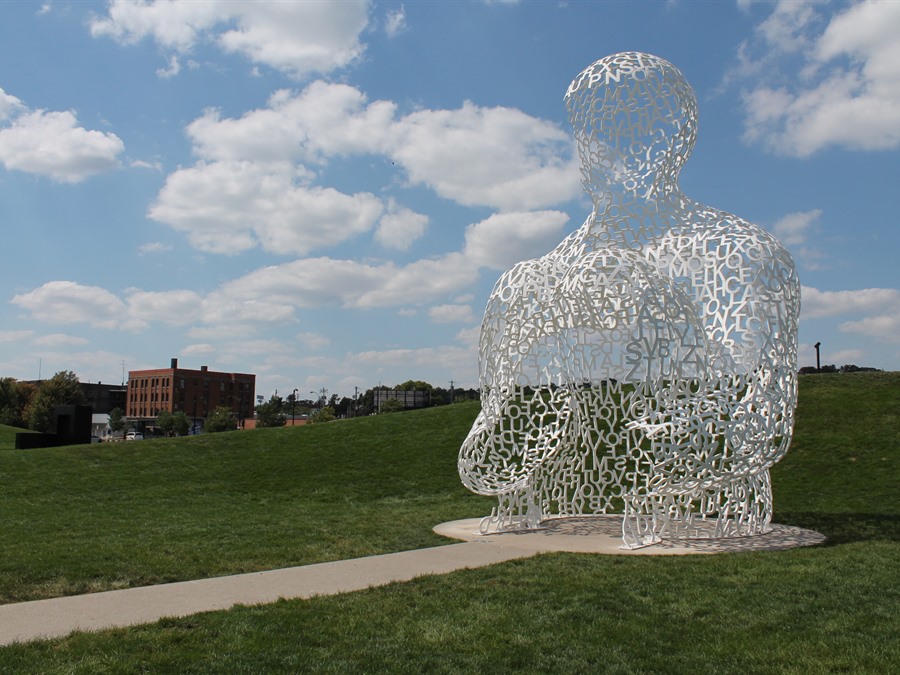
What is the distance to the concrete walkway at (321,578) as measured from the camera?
6.00 meters

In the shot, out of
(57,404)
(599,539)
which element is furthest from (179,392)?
(599,539)

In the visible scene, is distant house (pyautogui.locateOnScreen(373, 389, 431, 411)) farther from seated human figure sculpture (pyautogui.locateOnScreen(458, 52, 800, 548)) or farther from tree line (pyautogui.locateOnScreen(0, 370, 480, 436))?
seated human figure sculpture (pyautogui.locateOnScreen(458, 52, 800, 548))

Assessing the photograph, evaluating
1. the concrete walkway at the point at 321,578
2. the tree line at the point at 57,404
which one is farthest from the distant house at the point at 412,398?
the concrete walkway at the point at 321,578

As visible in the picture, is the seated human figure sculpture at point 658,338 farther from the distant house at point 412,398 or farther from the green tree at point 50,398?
the distant house at point 412,398

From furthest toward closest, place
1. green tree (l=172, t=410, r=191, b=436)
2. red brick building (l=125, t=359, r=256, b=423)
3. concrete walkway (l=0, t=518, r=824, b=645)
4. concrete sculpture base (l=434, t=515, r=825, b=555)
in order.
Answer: red brick building (l=125, t=359, r=256, b=423)
green tree (l=172, t=410, r=191, b=436)
concrete sculpture base (l=434, t=515, r=825, b=555)
concrete walkway (l=0, t=518, r=824, b=645)

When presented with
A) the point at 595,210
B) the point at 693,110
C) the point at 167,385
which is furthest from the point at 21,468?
the point at 167,385

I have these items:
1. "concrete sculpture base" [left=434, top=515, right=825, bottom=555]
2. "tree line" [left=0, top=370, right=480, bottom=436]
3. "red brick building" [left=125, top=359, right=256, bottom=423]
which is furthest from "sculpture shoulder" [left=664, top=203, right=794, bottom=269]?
"red brick building" [left=125, top=359, right=256, bottom=423]

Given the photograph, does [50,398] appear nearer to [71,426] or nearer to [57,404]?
[57,404]

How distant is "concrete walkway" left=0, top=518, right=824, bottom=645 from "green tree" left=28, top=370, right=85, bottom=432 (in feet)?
168

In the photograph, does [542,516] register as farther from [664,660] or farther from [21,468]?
[21,468]

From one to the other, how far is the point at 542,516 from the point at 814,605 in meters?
6.10

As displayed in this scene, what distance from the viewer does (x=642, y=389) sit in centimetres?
998

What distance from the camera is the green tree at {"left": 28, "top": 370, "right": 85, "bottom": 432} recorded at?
5497 cm

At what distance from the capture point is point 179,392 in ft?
311
